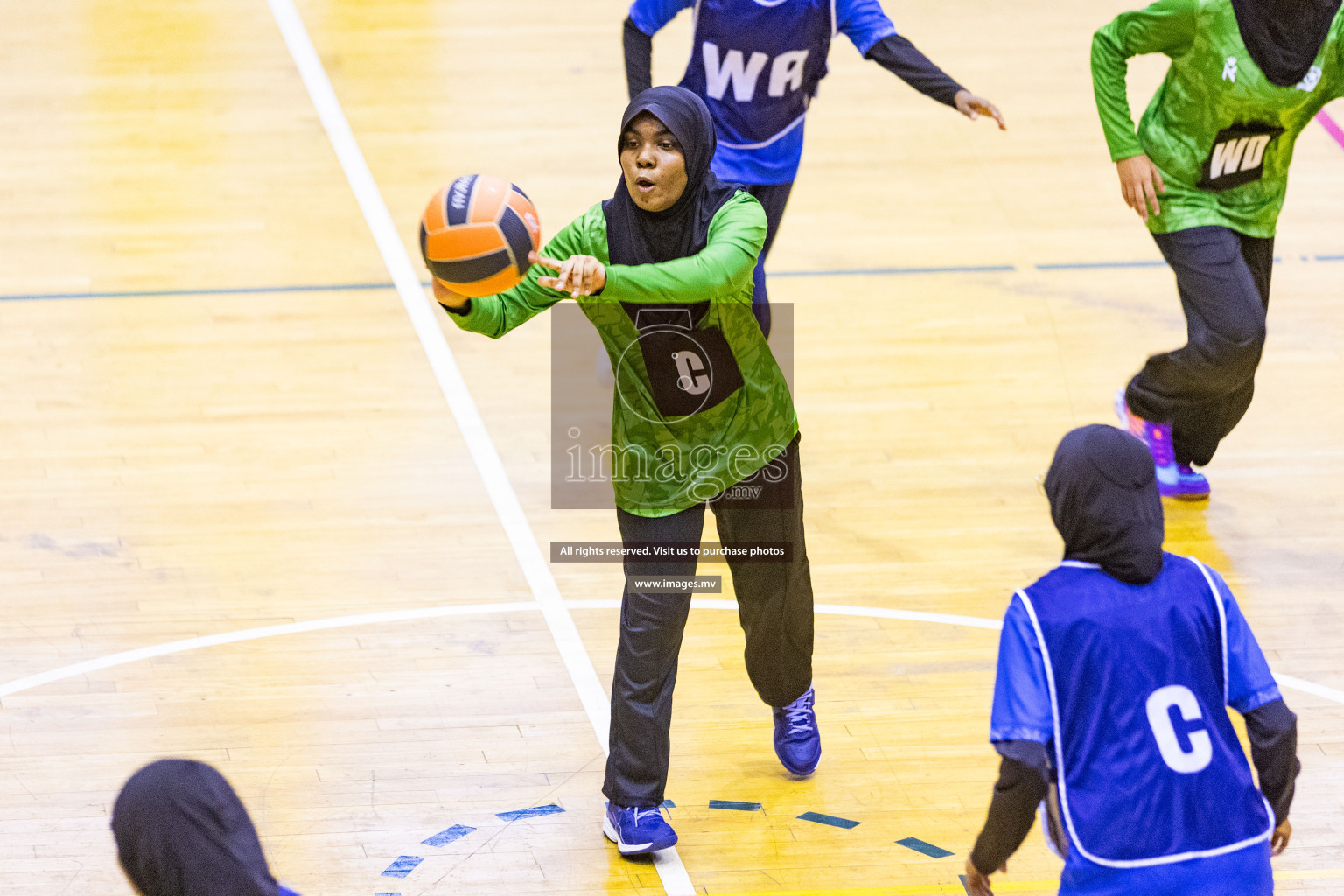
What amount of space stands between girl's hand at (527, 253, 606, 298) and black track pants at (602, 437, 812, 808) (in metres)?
0.73

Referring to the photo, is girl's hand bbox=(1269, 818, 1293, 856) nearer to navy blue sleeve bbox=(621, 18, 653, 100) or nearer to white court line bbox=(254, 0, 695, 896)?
white court line bbox=(254, 0, 695, 896)

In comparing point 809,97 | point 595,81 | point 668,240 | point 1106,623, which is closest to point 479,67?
point 595,81

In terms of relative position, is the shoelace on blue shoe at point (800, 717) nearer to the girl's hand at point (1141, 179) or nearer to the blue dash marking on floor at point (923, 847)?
the blue dash marking on floor at point (923, 847)

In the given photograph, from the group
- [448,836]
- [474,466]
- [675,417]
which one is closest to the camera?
[675,417]

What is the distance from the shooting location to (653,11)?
6.45m

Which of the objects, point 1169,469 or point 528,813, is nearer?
point 528,813

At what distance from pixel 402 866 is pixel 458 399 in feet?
10.6

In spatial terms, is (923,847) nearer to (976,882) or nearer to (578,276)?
(976,882)

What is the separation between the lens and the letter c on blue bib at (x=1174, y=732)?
3014 millimetres

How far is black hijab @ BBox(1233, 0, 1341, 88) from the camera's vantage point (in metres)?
5.67

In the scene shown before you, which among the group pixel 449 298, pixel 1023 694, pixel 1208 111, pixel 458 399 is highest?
pixel 449 298

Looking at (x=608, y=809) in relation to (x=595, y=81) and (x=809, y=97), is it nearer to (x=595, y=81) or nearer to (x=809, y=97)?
(x=809, y=97)

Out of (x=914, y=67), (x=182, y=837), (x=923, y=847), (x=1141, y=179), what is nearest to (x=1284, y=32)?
(x=1141, y=179)

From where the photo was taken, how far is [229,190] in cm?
944
